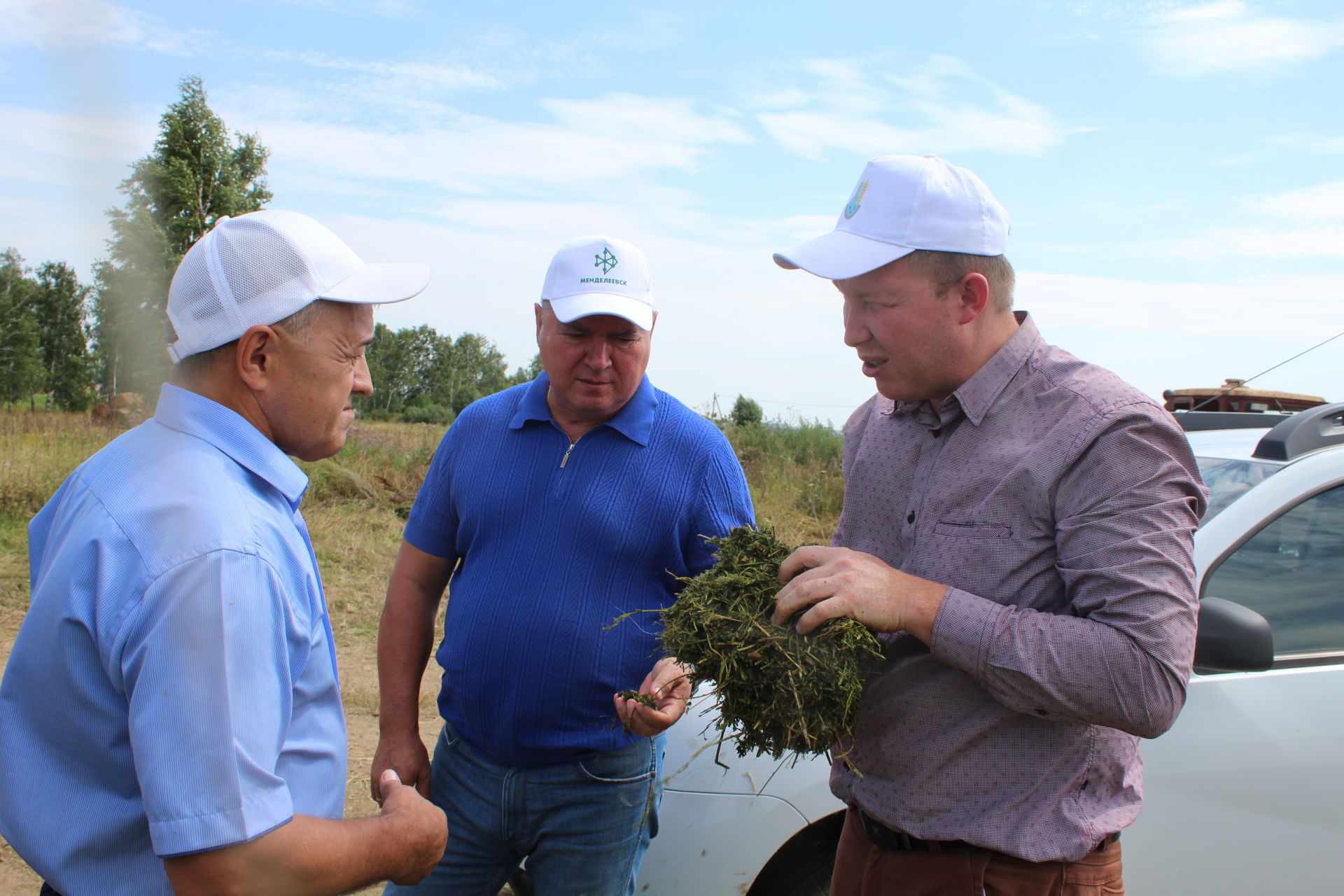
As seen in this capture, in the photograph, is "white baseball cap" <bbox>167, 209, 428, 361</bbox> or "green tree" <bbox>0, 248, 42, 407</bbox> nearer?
"white baseball cap" <bbox>167, 209, 428, 361</bbox>

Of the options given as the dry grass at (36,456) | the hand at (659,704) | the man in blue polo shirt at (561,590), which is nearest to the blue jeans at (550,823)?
the man in blue polo shirt at (561,590)

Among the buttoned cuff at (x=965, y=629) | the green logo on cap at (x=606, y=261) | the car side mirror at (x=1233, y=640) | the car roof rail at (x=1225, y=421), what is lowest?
the car side mirror at (x=1233, y=640)

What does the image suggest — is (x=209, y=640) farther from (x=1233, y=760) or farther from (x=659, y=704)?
(x=1233, y=760)

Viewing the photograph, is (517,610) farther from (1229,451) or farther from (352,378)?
(1229,451)

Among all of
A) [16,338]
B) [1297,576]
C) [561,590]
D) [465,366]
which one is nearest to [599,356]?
[561,590]

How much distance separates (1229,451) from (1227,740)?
108cm

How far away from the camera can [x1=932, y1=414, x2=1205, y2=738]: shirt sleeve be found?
1511 mm

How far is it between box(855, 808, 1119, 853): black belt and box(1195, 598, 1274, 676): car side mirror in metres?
0.68

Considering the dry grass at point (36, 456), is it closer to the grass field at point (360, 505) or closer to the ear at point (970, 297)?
the grass field at point (360, 505)

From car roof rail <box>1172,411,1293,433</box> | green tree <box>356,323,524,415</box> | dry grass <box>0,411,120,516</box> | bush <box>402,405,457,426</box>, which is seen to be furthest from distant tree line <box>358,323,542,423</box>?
car roof rail <box>1172,411,1293,433</box>

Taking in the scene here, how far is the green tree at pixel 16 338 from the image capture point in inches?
1577

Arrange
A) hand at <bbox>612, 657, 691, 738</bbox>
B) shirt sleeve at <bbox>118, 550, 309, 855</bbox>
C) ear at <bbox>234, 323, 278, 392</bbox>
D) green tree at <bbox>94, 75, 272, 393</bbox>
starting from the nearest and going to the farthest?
shirt sleeve at <bbox>118, 550, 309, 855</bbox>
ear at <bbox>234, 323, 278, 392</bbox>
hand at <bbox>612, 657, 691, 738</bbox>
green tree at <bbox>94, 75, 272, 393</bbox>

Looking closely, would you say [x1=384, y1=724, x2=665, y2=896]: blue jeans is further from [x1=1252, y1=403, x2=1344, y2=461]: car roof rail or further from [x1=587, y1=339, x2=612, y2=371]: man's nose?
[x1=1252, y1=403, x2=1344, y2=461]: car roof rail

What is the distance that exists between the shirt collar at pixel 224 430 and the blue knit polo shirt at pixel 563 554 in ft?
3.15
